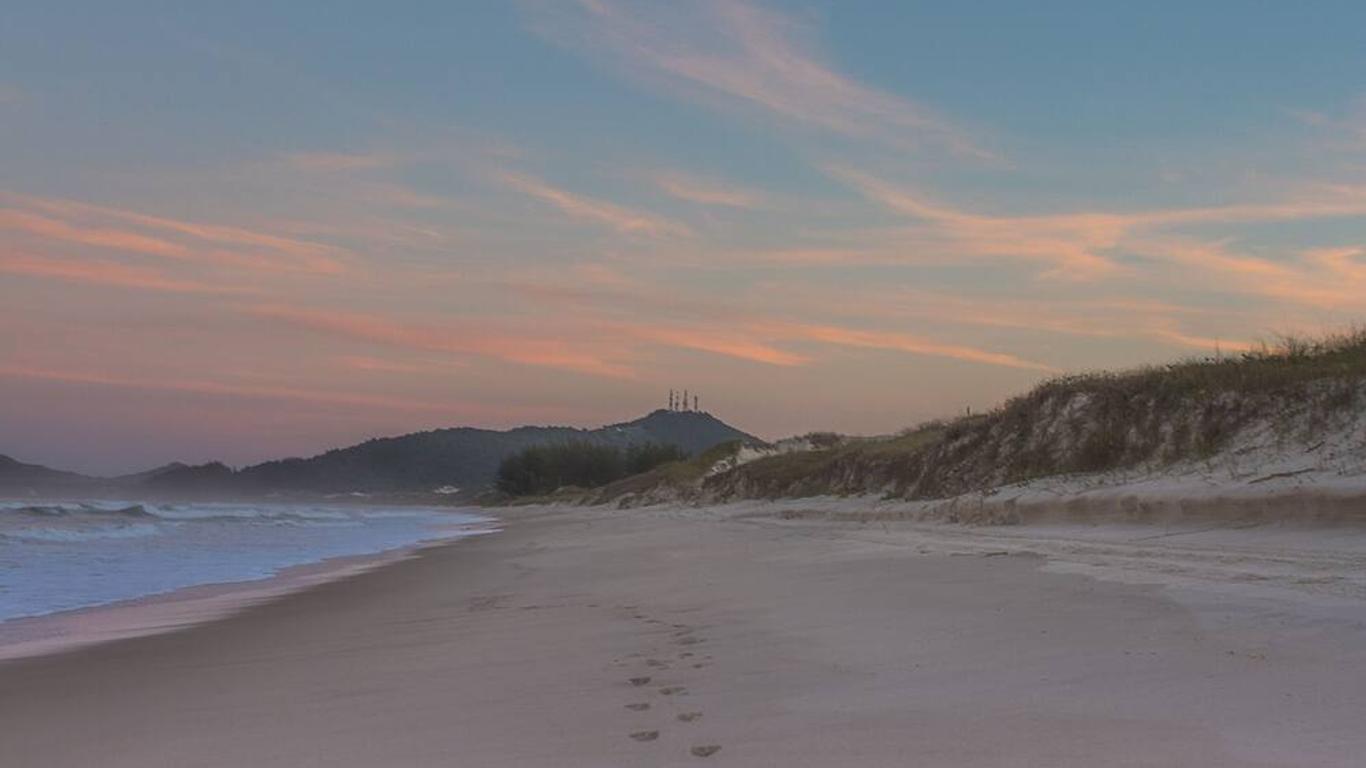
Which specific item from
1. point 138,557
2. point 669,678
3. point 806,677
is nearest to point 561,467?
point 138,557

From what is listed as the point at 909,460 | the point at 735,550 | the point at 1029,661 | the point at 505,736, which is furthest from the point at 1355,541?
the point at 909,460

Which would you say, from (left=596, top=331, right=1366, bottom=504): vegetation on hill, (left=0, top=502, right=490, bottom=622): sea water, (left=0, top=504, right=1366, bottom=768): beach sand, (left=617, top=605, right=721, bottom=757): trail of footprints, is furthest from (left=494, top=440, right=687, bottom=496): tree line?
(left=617, top=605, right=721, bottom=757): trail of footprints

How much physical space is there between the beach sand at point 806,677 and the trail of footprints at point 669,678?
0.06ft

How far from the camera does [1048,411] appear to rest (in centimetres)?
1962

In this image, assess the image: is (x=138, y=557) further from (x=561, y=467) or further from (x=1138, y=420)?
(x=561, y=467)

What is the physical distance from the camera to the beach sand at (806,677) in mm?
3398

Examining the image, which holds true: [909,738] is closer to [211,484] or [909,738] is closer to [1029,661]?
[1029,661]

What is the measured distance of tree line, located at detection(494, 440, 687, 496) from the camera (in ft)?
348

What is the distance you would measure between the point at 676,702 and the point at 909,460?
20602mm

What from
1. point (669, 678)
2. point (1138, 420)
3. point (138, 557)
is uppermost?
point (1138, 420)

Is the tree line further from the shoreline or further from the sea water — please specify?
the shoreline

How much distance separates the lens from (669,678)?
16.1ft

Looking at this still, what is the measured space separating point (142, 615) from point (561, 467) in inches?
3882

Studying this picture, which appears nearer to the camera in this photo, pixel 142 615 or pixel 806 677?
pixel 806 677
